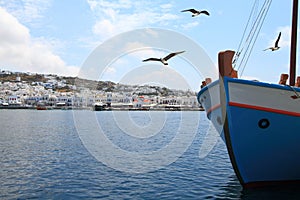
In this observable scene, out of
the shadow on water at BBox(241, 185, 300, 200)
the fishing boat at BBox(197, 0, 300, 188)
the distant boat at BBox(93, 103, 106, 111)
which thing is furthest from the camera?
the distant boat at BBox(93, 103, 106, 111)

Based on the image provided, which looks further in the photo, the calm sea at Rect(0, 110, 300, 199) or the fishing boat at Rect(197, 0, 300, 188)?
the calm sea at Rect(0, 110, 300, 199)

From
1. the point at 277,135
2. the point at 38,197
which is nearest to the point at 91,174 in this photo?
the point at 38,197

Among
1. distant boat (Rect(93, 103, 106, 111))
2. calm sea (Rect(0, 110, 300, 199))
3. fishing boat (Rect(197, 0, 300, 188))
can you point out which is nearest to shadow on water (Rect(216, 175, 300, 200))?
calm sea (Rect(0, 110, 300, 199))

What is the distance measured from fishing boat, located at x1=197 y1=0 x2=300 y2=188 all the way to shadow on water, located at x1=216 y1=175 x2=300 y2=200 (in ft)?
1.86

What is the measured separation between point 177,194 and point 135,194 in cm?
161

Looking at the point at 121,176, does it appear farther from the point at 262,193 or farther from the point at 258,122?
the point at 258,122

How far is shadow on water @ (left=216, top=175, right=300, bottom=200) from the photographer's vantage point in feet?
34.1

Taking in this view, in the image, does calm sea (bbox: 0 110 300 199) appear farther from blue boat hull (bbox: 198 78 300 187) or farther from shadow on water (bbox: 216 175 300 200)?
blue boat hull (bbox: 198 78 300 187)

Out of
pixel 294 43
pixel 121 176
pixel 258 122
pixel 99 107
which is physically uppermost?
pixel 294 43

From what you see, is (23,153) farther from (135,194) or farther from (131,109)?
(131,109)

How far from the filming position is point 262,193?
35.0 feet

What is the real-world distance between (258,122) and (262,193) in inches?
107

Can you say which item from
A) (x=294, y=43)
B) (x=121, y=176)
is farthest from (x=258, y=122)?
(x=121, y=176)

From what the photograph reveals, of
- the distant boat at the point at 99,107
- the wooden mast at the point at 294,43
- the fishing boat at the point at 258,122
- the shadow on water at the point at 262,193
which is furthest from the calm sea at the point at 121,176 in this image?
the distant boat at the point at 99,107
